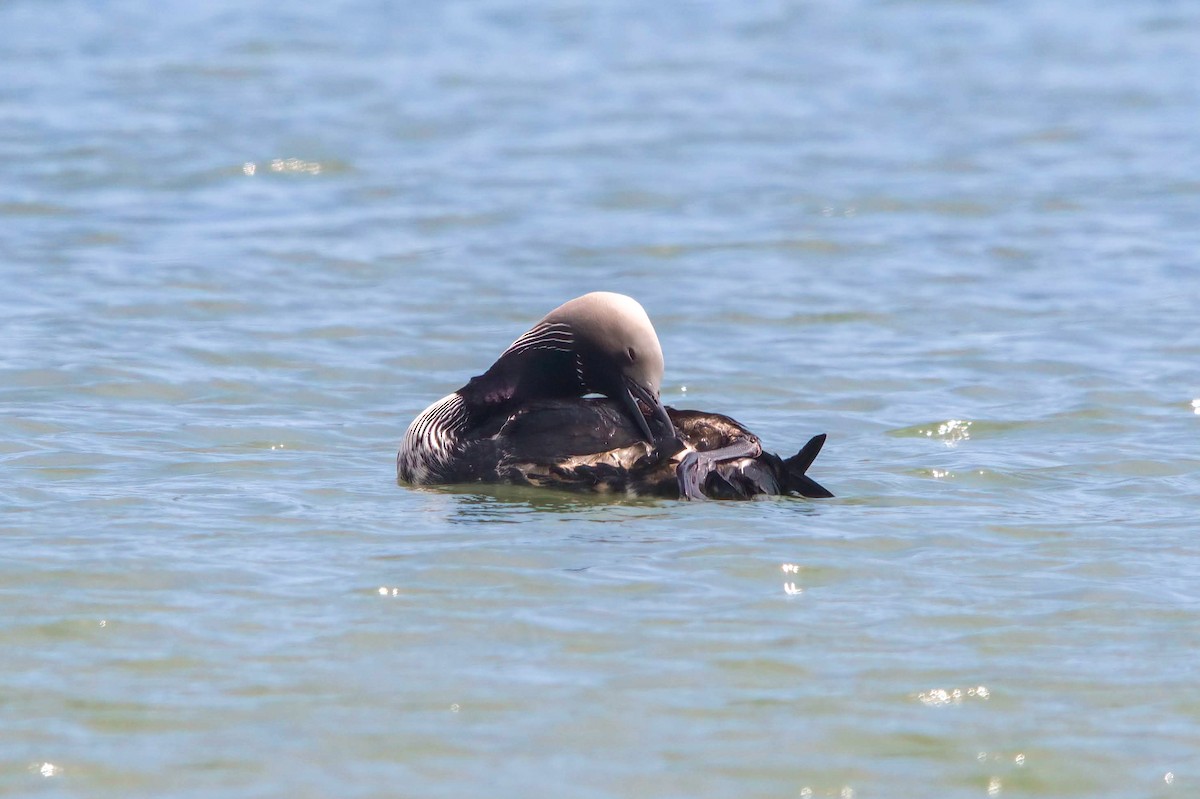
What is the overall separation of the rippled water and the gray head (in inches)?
20.4

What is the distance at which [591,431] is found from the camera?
22.1 ft

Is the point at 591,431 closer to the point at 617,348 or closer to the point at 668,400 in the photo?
the point at 617,348

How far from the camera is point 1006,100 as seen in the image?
60.5ft

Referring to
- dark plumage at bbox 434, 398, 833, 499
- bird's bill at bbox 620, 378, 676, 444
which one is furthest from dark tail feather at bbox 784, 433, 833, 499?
bird's bill at bbox 620, 378, 676, 444

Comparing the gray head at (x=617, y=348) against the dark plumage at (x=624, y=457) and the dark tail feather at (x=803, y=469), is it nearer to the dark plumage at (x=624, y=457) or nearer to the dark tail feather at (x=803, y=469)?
the dark plumage at (x=624, y=457)

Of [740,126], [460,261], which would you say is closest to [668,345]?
[460,261]

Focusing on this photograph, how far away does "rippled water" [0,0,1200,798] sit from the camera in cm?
457

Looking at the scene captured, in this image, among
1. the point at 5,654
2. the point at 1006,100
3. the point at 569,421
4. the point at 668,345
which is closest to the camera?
the point at 5,654

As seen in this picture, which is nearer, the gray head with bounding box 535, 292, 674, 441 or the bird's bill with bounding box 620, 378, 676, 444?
the bird's bill with bounding box 620, 378, 676, 444

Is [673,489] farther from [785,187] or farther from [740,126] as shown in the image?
[740,126]

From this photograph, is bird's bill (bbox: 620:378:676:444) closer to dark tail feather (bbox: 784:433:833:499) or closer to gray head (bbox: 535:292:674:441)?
gray head (bbox: 535:292:674:441)

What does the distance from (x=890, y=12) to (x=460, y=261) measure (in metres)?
13.8

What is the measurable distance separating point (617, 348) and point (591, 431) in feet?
1.33

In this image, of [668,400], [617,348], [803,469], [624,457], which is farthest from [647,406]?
[668,400]
